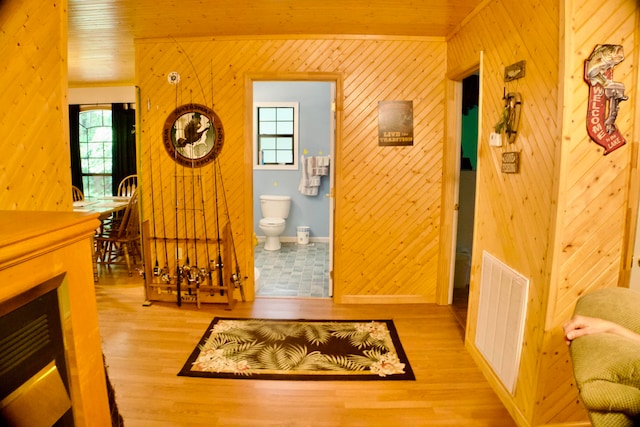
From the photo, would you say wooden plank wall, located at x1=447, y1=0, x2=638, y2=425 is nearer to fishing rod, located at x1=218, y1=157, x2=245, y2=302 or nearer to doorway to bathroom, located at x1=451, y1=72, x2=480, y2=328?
doorway to bathroom, located at x1=451, y1=72, x2=480, y2=328

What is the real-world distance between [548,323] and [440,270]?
1.91 m

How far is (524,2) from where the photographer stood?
91.1 inches

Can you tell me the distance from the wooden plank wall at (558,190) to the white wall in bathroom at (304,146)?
401cm

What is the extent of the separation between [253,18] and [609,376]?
3233mm

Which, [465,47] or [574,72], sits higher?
[465,47]

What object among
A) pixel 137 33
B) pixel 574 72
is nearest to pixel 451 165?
pixel 574 72

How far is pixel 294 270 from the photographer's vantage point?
5.12 metres

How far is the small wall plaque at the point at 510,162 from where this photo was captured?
2373mm

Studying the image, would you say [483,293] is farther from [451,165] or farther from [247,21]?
[247,21]

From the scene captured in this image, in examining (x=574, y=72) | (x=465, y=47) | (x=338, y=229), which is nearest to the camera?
(x=574, y=72)

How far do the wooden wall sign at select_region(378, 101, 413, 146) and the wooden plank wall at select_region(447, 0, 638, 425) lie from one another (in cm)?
131

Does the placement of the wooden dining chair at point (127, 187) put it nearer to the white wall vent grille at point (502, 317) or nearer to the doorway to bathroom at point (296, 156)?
the doorway to bathroom at point (296, 156)

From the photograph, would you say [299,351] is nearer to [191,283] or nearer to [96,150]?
[191,283]

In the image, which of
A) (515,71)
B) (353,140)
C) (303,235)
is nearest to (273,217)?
(303,235)
